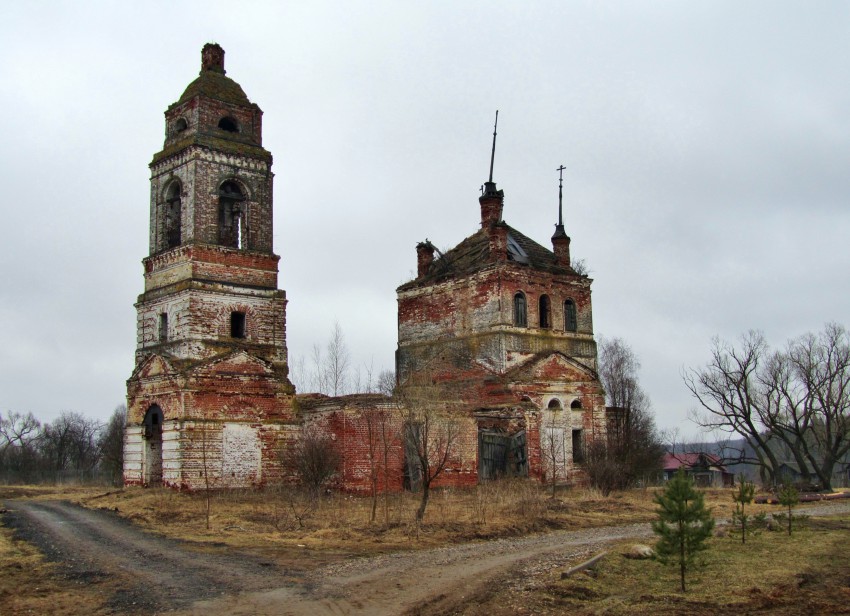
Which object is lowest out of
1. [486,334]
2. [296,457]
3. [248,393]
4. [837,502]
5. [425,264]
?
[837,502]

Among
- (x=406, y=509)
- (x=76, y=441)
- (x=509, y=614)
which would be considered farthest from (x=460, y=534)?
(x=76, y=441)

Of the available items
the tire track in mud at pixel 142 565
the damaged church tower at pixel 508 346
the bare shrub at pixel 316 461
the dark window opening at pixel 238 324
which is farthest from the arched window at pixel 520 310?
the tire track in mud at pixel 142 565

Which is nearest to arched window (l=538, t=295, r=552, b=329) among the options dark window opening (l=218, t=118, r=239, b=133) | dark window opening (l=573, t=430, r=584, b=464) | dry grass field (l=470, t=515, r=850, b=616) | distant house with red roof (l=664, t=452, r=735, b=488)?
dark window opening (l=573, t=430, r=584, b=464)

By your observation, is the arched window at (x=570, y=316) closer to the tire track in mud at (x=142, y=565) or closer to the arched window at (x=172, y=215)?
the arched window at (x=172, y=215)

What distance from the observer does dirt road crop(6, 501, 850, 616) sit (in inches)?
408

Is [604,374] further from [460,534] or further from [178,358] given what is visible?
[460,534]

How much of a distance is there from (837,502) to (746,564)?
1467cm

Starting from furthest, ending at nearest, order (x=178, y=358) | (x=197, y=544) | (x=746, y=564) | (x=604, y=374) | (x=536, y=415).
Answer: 1. (x=604, y=374)
2. (x=536, y=415)
3. (x=178, y=358)
4. (x=197, y=544)
5. (x=746, y=564)

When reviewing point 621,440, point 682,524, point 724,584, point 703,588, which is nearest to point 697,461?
point 621,440

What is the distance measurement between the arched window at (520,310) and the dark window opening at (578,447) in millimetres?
4159

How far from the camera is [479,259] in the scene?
101ft

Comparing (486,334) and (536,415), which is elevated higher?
(486,334)

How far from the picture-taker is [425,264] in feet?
109

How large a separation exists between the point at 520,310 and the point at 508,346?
1578 mm
